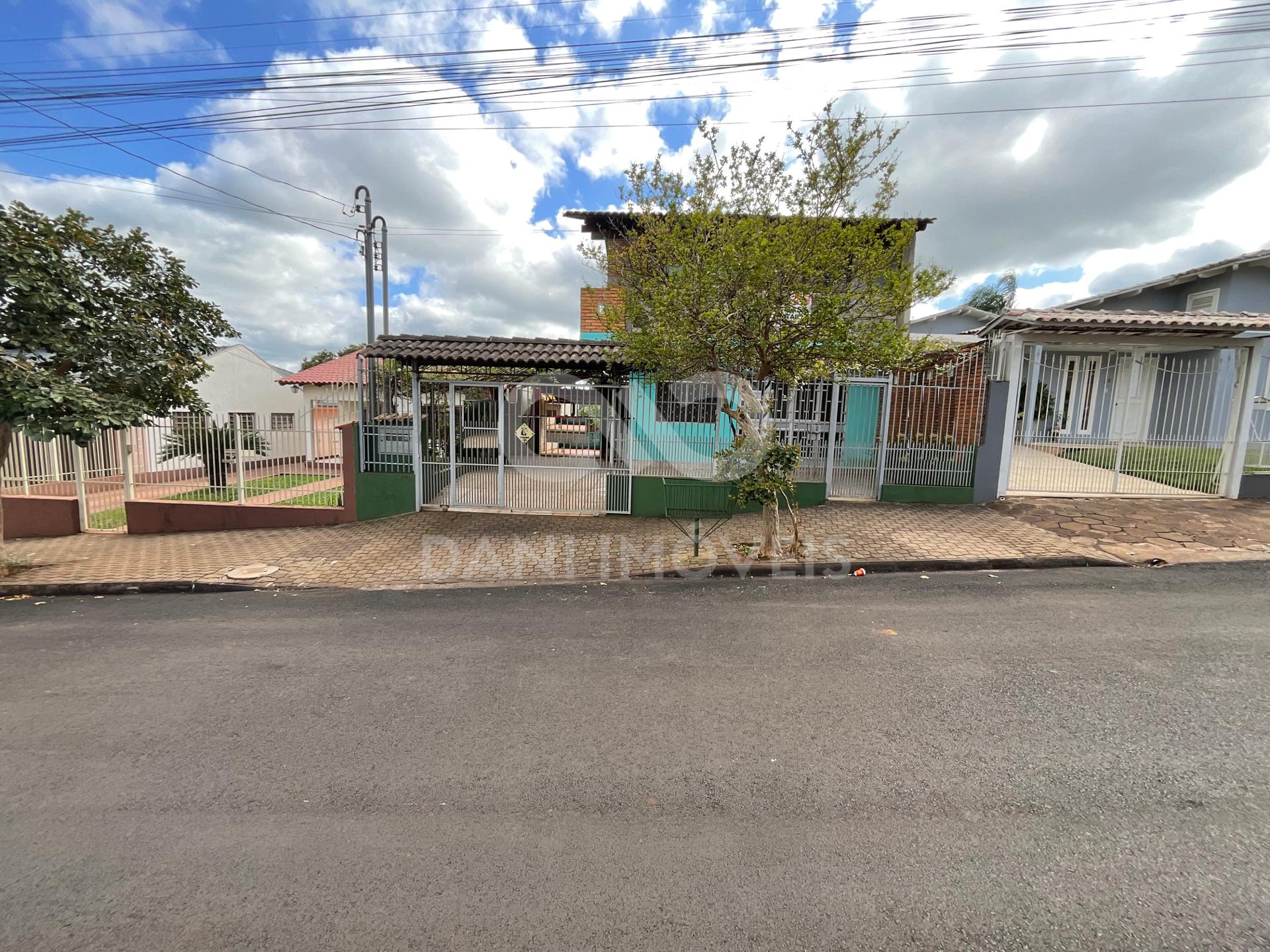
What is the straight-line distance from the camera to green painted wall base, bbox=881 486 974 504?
29.6 ft

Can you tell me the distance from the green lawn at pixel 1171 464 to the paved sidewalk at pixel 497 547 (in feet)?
9.58

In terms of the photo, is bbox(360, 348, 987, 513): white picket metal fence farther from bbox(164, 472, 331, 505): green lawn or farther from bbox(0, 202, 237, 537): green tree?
bbox(0, 202, 237, 537): green tree

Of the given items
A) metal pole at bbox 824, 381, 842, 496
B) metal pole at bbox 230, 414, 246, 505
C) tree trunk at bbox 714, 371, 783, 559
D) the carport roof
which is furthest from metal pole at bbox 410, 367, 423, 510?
the carport roof

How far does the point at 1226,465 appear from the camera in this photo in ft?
29.9

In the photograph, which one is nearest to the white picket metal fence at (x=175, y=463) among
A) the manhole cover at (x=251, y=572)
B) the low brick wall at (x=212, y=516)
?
the low brick wall at (x=212, y=516)

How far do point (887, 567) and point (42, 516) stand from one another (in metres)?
13.5

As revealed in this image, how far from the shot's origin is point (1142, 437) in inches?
367

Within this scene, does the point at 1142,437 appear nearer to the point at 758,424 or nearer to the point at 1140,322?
the point at 1140,322

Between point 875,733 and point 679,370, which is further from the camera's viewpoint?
point 679,370

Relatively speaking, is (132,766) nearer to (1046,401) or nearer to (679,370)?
(679,370)

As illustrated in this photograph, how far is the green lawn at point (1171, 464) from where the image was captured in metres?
9.16

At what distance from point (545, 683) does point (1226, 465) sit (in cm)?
1216

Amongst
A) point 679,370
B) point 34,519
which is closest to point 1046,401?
point 679,370

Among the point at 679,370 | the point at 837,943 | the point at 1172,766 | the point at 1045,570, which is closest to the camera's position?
the point at 837,943
